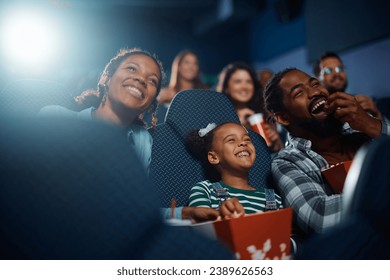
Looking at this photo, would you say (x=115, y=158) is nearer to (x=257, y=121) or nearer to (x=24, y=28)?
(x=257, y=121)

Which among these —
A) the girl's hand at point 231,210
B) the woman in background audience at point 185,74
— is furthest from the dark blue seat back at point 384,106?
the girl's hand at point 231,210

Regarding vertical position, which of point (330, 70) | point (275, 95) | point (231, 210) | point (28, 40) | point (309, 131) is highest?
point (28, 40)

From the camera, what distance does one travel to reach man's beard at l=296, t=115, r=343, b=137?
1.21m

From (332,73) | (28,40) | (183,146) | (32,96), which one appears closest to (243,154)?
(183,146)

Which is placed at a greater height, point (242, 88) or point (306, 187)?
point (242, 88)

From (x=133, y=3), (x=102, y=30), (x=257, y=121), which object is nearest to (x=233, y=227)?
(x=257, y=121)

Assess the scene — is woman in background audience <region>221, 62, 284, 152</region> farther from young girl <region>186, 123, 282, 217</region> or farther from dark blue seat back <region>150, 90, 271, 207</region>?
young girl <region>186, 123, 282, 217</region>

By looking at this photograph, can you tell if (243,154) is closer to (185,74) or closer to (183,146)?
(183,146)

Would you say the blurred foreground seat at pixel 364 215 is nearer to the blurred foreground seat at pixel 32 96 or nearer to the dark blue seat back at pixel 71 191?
the dark blue seat back at pixel 71 191

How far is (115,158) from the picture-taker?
1.88 feet

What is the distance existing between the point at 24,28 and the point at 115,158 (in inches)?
182

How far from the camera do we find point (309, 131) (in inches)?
48.3

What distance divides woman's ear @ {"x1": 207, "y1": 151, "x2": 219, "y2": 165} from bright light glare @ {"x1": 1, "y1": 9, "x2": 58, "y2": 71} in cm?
399

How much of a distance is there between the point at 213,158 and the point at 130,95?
31 centimetres
